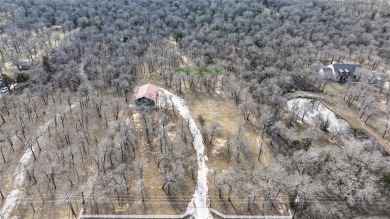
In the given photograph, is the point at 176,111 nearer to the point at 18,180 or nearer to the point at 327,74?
the point at 18,180

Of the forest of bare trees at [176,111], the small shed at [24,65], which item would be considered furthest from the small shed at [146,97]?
the small shed at [24,65]

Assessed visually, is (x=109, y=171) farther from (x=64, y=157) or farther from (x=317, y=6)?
(x=317, y=6)

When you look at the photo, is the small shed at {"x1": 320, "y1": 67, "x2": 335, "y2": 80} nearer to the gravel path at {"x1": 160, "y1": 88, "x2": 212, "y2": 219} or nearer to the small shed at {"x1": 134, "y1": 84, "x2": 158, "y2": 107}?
the gravel path at {"x1": 160, "y1": 88, "x2": 212, "y2": 219}

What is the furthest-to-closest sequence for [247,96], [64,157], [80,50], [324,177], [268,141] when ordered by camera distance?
[80,50] < [247,96] < [268,141] < [64,157] < [324,177]

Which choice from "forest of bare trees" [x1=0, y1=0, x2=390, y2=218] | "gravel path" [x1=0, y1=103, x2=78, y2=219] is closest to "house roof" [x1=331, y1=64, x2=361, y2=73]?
"forest of bare trees" [x1=0, y1=0, x2=390, y2=218]

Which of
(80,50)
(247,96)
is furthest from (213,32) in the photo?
(80,50)

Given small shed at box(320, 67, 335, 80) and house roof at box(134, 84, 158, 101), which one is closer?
house roof at box(134, 84, 158, 101)

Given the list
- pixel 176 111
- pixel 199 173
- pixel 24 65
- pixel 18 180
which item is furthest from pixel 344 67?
pixel 24 65

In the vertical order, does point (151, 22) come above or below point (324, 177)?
above

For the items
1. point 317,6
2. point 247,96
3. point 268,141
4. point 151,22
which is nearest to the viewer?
point 268,141

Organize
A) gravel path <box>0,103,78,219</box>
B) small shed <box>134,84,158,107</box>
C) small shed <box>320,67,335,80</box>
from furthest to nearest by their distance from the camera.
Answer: small shed <box>320,67,335,80</box> → small shed <box>134,84,158,107</box> → gravel path <box>0,103,78,219</box>

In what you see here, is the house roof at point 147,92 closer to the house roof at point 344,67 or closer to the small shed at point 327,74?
the small shed at point 327,74
